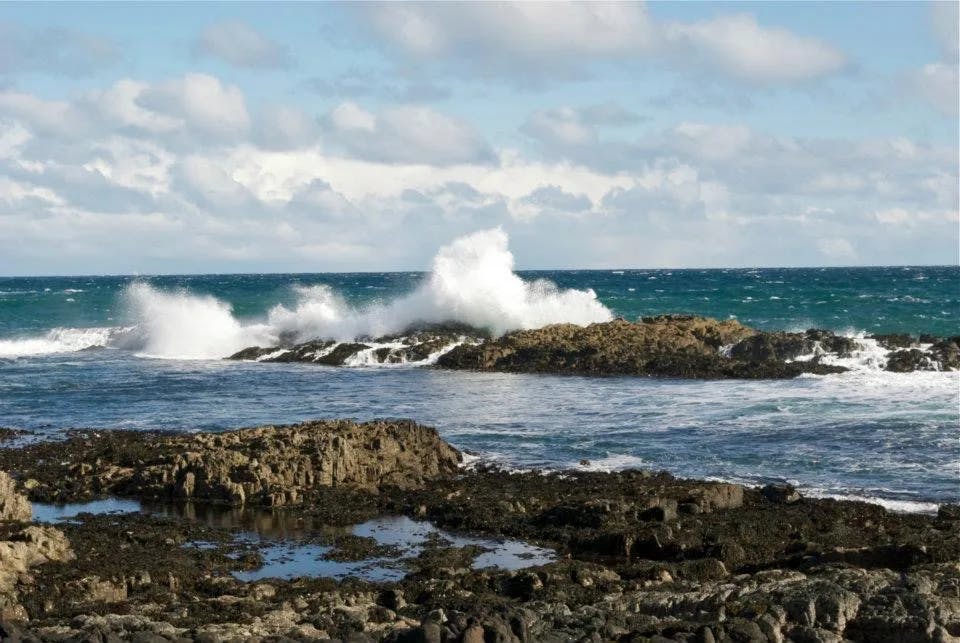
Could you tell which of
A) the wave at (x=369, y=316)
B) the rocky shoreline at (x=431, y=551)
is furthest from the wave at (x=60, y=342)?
the rocky shoreline at (x=431, y=551)

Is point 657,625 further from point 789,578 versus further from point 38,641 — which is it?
point 38,641

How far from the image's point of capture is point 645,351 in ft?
129

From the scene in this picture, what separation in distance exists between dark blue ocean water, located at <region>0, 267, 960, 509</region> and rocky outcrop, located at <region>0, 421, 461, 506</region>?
2.27 m

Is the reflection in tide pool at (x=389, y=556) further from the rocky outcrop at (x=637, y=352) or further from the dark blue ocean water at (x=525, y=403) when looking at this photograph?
the rocky outcrop at (x=637, y=352)

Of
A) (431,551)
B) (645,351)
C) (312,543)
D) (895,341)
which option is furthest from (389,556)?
(895,341)

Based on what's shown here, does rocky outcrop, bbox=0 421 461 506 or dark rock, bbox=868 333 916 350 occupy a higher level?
dark rock, bbox=868 333 916 350

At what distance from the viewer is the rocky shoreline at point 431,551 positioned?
10844 mm

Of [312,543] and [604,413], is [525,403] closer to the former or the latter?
[604,413]

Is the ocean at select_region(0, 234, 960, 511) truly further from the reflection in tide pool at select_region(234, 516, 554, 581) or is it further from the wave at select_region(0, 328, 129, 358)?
the reflection in tide pool at select_region(234, 516, 554, 581)

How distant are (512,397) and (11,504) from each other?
56.4ft

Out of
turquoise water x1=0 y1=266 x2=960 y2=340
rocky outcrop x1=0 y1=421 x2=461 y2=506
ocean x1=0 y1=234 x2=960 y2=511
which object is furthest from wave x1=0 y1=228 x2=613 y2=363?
rocky outcrop x1=0 y1=421 x2=461 y2=506

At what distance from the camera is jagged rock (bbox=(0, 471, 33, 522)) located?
1659cm

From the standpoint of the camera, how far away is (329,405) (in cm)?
3070

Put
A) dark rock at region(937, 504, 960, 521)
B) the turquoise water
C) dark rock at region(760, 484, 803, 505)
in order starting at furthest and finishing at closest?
1. the turquoise water
2. dark rock at region(760, 484, 803, 505)
3. dark rock at region(937, 504, 960, 521)
